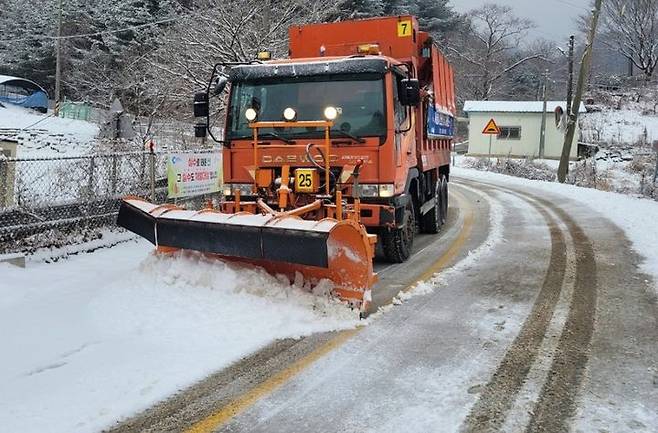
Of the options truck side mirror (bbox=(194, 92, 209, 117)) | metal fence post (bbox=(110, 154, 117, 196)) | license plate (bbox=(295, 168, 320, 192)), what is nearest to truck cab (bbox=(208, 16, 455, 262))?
license plate (bbox=(295, 168, 320, 192))

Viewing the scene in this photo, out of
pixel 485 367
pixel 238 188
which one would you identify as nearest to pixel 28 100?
pixel 238 188

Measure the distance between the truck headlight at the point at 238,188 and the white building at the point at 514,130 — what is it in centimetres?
3756

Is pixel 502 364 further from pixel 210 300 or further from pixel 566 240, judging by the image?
pixel 566 240

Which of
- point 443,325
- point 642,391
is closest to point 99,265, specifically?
point 443,325

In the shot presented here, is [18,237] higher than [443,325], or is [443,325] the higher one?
[18,237]

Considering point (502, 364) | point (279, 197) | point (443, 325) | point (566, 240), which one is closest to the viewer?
point (502, 364)

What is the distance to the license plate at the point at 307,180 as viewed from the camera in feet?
21.7

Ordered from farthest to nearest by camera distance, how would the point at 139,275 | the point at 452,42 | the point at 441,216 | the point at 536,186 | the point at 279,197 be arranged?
1. the point at 452,42
2. the point at 536,186
3. the point at 441,216
4. the point at 279,197
5. the point at 139,275

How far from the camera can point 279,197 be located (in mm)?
6598

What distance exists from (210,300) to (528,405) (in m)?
2.95

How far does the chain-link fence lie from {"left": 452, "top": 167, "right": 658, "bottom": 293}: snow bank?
7.52 m

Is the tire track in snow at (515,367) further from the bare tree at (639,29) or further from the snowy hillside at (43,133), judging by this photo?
the bare tree at (639,29)

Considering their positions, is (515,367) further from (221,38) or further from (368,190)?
(221,38)

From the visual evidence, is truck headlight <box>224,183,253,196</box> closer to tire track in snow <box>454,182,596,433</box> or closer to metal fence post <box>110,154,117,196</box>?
metal fence post <box>110,154,117,196</box>
